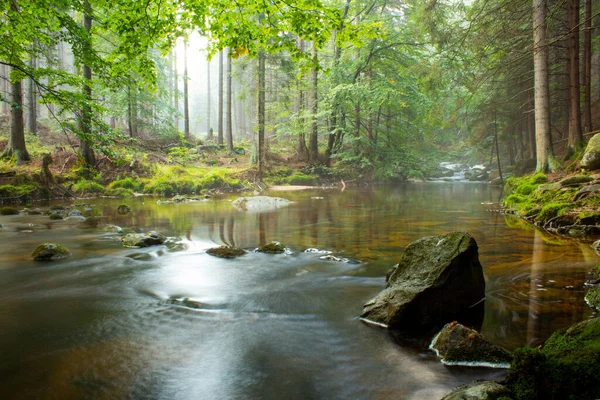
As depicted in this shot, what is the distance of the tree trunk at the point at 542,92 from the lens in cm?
1076

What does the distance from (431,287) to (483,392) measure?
1.49 metres

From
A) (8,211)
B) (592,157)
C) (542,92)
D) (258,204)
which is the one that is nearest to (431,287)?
(592,157)

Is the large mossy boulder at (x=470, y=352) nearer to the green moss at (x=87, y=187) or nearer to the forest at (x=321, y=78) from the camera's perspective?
the forest at (x=321, y=78)

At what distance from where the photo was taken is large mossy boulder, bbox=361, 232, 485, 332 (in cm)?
357

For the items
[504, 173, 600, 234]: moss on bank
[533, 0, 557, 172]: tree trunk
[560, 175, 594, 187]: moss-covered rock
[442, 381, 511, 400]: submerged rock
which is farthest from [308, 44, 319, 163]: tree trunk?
[442, 381, 511, 400]: submerged rock

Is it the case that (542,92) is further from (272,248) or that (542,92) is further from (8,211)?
(8,211)

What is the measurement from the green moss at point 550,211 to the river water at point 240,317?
0.49 m

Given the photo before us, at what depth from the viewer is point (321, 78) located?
23.7 m

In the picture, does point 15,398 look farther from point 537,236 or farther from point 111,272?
point 537,236

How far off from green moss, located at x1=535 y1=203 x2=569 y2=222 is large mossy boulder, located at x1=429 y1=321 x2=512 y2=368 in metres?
6.33

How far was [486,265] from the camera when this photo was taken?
543 centimetres

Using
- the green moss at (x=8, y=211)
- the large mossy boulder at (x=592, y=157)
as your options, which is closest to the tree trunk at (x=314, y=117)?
the large mossy boulder at (x=592, y=157)

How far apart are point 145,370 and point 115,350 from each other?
507 millimetres

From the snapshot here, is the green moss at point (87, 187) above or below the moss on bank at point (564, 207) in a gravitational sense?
above
